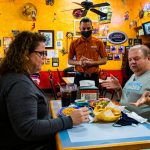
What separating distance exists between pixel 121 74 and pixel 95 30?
1.64 m

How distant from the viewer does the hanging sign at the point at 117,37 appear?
734cm

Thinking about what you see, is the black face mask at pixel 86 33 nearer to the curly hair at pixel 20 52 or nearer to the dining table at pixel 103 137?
the curly hair at pixel 20 52

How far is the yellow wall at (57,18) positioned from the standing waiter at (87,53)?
324 cm

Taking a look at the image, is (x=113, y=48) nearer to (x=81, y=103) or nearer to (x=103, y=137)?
(x=81, y=103)

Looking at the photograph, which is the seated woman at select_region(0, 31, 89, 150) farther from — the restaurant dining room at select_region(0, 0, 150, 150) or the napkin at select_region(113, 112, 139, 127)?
the napkin at select_region(113, 112, 139, 127)

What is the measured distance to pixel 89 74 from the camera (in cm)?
384

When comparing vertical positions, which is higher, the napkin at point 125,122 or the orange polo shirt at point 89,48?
the orange polo shirt at point 89,48

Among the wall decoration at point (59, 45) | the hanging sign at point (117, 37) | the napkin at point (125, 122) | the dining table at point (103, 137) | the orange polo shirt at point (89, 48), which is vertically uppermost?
the hanging sign at point (117, 37)

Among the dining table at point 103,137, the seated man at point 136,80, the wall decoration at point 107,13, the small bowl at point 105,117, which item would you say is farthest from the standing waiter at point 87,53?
the wall decoration at point 107,13

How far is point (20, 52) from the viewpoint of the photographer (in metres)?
1.57

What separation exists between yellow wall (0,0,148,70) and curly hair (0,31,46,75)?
5208 mm

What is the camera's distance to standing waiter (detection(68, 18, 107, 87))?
3814 mm

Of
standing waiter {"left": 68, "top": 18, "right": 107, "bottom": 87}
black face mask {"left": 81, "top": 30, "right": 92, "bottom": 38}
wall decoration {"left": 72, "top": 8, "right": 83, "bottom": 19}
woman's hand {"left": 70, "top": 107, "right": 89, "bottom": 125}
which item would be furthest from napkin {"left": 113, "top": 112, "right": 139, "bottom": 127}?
wall decoration {"left": 72, "top": 8, "right": 83, "bottom": 19}

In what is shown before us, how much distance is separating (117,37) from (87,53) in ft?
Result: 12.1
